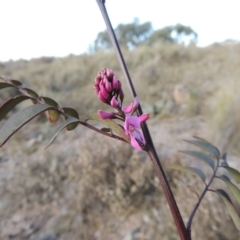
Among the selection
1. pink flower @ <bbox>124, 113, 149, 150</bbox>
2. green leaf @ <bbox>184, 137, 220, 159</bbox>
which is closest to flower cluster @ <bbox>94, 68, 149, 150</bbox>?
pink flower @ <bbox>124, 113, 149, 150</bbox>

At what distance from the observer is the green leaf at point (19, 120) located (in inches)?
11.2

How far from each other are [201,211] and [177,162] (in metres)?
0.70

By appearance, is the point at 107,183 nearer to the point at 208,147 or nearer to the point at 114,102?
the point at 208,147

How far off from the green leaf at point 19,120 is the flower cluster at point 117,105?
0.05 metres

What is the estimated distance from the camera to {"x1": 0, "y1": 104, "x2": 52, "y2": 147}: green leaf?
0.29m

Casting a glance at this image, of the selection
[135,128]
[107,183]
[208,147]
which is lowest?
[107,183]

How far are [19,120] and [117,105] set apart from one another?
0.29 ft

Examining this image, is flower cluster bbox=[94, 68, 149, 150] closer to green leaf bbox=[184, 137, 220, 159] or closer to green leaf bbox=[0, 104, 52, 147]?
green leaf bbox=[0, 104, 52, 147]

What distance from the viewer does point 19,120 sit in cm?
30

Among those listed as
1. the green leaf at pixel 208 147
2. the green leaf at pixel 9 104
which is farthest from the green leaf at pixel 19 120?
the green leaf at pixel 208 147

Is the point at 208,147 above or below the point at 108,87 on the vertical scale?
below

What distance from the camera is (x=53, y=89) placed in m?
6.67

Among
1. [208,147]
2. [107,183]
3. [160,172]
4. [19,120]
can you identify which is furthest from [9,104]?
[107,183]

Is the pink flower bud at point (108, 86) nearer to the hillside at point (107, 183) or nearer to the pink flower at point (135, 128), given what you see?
the pink flower at point (135, 128)
